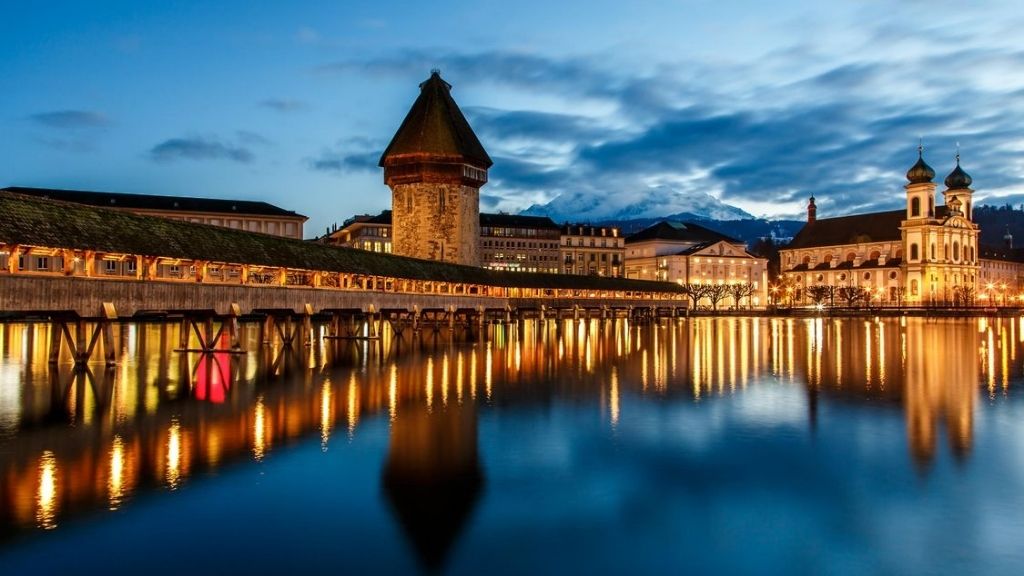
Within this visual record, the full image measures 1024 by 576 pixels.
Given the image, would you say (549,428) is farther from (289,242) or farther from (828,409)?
(289,242)

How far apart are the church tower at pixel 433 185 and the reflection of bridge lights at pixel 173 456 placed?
42.7 meters

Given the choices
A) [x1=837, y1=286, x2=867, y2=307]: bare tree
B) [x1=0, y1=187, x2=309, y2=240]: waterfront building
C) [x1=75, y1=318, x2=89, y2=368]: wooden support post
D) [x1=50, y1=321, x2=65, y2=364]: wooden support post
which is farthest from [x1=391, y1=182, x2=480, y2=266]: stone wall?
[x1=837, y1=286, x2=867, y2=307]: bare tree

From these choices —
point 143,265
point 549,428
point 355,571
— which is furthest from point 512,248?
point 355,571

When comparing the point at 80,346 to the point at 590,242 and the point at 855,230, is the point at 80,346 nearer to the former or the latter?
the point at 590,242

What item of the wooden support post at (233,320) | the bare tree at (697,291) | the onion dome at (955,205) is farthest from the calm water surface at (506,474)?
the onion dome at (955,205)

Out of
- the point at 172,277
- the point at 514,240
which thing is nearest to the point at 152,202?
the point at 514,240

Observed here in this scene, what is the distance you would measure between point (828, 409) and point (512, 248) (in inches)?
3519

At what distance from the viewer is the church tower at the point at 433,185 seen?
56.9 meters

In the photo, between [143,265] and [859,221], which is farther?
[859,221]

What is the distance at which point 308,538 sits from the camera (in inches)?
326

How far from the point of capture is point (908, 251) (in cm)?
10338

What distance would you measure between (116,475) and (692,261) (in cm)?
10145

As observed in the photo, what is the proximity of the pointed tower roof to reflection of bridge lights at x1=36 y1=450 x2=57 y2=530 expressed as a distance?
47.1 metres

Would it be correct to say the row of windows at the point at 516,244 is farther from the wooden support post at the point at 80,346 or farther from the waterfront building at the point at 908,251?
the wooden support post at the point at 80,346
